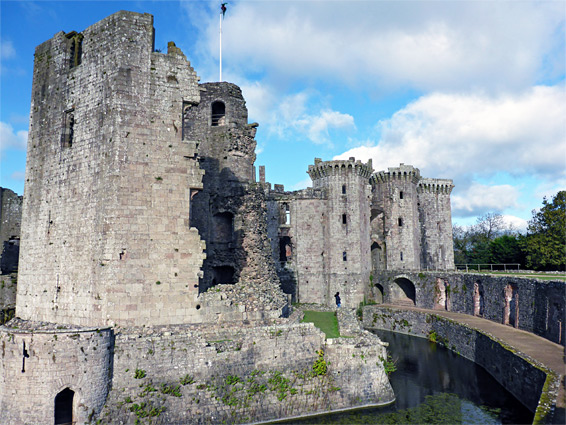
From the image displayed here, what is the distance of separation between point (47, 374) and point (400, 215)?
3521 cm

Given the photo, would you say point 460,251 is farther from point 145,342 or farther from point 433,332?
point 145,342

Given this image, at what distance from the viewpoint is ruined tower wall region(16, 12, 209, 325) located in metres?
12.6

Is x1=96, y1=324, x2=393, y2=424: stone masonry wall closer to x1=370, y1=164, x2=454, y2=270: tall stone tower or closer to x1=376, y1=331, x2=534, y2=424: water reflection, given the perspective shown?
x1=376, y1=331, x2=534, y2=424: water reflection

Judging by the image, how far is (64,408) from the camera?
11.9 meters

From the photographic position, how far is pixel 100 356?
11.1 meters

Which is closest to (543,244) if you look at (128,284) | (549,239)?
(549,239)

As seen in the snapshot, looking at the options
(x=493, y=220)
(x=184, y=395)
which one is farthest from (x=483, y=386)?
(x=493, y=220)

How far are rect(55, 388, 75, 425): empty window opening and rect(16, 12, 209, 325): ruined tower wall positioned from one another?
1.99 m

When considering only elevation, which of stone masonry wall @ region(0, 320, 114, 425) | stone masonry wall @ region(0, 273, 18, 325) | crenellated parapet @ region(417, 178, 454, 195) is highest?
crenellated parapet @ region(417, 178, 454, 195)

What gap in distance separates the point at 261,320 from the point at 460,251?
195ft

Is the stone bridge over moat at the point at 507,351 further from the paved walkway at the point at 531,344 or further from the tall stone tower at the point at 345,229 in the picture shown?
the tall stone tower at the point at 345,229

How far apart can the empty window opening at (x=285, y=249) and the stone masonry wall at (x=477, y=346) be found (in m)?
7.86

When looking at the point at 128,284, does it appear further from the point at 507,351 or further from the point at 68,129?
the point at 507,351

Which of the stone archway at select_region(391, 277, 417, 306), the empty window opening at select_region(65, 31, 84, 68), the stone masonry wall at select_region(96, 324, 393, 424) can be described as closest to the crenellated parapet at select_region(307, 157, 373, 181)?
the stone archway at select_region(391, 277, 417, 306)
